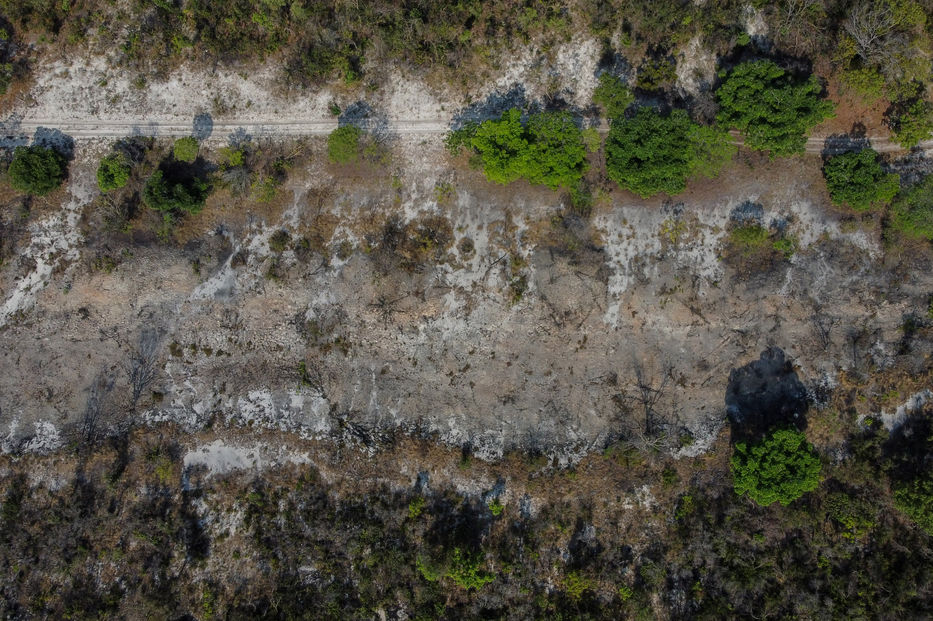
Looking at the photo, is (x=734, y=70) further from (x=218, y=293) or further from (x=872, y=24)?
(x=218, y=293)

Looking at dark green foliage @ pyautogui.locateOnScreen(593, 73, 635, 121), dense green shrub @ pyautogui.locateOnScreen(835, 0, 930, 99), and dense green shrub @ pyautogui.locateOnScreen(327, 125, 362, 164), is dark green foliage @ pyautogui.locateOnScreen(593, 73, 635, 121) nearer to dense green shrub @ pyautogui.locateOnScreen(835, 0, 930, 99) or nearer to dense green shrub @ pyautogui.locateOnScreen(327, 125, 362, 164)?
dense green shrub @ pyautogui.locateOnScreen(835, 0, 930, 99)

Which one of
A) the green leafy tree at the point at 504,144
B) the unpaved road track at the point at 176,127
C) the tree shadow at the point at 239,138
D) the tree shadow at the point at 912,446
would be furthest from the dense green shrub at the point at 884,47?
the tree shadow at the point at 239,138

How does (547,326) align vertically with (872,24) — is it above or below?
below

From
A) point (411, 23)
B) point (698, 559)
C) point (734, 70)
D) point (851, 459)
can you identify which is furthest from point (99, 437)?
point (851, 459)

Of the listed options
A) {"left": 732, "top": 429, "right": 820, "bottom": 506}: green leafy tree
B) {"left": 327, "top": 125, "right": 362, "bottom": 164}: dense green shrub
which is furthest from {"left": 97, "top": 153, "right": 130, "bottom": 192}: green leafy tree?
{"left": 732, "top": 429, "right": 820, "bottom": 506}: green leafy tree

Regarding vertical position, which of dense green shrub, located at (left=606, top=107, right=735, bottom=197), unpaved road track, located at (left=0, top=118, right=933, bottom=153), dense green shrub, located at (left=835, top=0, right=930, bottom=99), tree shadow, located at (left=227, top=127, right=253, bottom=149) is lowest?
dense green shrub, located at (left=606, top=107, right=735, bottom=197)

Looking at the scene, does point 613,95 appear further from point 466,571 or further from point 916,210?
point 466,571

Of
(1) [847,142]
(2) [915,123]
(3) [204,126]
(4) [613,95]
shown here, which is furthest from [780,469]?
(3) [204,126]
